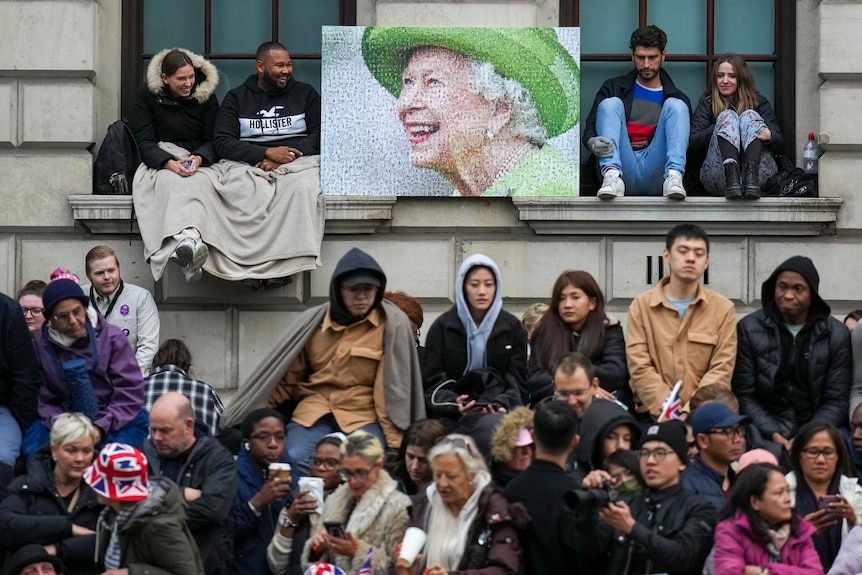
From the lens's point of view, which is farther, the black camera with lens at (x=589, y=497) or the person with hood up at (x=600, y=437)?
the person with hood up at (x=600, y=437)

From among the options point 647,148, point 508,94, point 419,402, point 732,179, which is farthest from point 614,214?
point 419,402

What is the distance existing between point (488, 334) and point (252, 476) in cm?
180

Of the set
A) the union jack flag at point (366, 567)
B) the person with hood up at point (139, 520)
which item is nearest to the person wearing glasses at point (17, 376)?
the person with hood up at point (139, 520)

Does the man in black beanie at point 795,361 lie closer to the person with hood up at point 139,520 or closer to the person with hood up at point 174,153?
the person with hood up at point 139,520

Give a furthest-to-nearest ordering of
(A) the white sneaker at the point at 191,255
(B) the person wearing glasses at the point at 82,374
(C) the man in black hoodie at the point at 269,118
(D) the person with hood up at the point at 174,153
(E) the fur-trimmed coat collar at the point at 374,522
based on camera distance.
Answer: (C) the man in black hoodie at the point at 269,118 → (D) the person with hood up at the point at 174,153 → (A) the white sneaker at the point at 191,255 → (B) the person wearing glasses at the point at 82,374 → (E) the fur-trimmed coat collar at the point at 374,522

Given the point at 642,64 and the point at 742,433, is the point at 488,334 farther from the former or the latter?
the point at 642,64

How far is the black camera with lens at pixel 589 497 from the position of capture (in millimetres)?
9992

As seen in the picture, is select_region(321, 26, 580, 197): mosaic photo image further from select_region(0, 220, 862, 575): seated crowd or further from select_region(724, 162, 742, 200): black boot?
select_region(0, 220, 862, 575): seated crowd

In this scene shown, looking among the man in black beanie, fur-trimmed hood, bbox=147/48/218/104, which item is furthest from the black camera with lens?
fur-trimmed hood, bbox=147/48/218/104

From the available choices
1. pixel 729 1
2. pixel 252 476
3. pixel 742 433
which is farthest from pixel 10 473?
pixel 729 1

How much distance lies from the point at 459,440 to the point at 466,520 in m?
0.43

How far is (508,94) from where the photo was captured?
1544cm

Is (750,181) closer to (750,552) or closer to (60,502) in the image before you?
(750,552)

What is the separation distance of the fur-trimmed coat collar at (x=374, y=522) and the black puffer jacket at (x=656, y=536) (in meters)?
1.10
